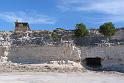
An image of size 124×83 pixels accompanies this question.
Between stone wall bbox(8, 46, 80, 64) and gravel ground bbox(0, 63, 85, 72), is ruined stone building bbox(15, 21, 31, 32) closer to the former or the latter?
stone wall bbox(8, 46, 80, 64)

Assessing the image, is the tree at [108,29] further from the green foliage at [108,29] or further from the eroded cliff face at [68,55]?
the eroded cliff face at [68,55]

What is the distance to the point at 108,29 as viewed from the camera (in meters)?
46.1

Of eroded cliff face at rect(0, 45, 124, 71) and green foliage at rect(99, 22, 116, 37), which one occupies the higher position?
green foliage at rect(99, 22, 116, 37)

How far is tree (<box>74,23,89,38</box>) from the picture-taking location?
154ft

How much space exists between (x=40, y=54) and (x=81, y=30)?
701 centimetres

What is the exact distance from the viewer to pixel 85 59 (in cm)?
4181

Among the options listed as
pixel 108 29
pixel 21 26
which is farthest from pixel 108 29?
pixel 21 26

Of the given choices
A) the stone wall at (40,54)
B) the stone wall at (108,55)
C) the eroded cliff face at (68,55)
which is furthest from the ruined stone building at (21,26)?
the stone wall at (108,55)

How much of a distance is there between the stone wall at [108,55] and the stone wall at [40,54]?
1256mm

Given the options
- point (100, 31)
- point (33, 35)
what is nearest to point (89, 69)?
point (100, 31)

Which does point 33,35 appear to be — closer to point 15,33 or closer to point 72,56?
point 15,33

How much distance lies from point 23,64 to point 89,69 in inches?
252

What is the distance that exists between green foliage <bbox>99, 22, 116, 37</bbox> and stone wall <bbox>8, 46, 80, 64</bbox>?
6226mm

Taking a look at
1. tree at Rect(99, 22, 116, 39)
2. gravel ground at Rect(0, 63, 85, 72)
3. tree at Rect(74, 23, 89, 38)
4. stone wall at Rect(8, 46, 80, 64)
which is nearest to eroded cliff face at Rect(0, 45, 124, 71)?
stone wall at Rect(8, 46, 80, 64)
